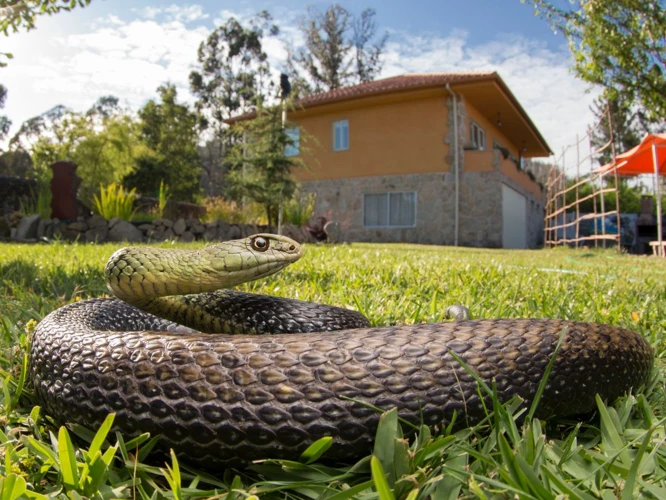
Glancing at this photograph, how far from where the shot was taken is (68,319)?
1.72 m

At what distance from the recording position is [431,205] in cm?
1877

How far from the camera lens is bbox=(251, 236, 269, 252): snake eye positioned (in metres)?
1.89

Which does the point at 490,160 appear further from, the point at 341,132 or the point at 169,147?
the point at 169,147

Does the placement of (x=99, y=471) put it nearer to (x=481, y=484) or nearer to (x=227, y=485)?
(x=227, y=485)

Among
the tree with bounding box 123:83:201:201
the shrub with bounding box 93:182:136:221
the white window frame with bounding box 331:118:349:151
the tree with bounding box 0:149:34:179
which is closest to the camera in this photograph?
the shrub with bounding box 93:182:136:221

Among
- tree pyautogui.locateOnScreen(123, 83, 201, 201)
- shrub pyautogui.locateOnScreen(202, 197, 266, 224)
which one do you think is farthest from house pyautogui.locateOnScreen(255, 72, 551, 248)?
tree pyautogui.locateOnScreen(123, 83, 201, 201)

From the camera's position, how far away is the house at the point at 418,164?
58.9 ft

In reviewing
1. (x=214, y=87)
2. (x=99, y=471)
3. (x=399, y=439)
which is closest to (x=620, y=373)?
(x=399, y=439)

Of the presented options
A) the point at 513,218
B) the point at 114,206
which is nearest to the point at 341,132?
the point at 513,218

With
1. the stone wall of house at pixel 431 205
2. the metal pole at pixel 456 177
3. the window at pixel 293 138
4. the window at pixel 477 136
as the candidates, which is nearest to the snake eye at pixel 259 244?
the window at pixel 293 138

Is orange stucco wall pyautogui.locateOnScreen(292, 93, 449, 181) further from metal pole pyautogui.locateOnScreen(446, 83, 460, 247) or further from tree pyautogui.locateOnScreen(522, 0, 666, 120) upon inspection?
tree pyautogui.locateOnScreen(522, 0, 666, 120)

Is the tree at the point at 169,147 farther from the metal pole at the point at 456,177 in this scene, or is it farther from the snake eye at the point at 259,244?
the snake eye at the point at 259,244

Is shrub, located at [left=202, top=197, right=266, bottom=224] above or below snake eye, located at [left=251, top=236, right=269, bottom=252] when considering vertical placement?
above

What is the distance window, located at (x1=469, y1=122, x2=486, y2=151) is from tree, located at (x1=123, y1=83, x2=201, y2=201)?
16.9m
